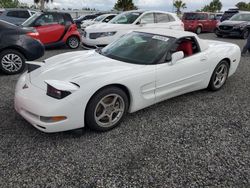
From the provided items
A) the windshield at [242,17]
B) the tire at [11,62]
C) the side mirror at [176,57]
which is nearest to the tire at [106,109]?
the side mirror at [176,57]

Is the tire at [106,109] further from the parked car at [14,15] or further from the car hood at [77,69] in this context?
the parked car at [14,15]

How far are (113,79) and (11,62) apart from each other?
3.51 m

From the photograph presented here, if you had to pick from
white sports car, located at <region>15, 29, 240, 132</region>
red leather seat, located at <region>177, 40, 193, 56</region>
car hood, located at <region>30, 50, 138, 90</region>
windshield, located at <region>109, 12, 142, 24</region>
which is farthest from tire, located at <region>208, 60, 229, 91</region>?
windshield, located at <region>109, 12, 142, 24</region>

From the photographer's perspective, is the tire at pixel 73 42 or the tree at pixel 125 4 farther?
the tree at pixel 125 4

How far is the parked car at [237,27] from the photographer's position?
12055 millimetres

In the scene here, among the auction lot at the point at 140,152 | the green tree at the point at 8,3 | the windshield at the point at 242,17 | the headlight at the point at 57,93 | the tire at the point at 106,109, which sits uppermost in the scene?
the green tree at the point at 8,3

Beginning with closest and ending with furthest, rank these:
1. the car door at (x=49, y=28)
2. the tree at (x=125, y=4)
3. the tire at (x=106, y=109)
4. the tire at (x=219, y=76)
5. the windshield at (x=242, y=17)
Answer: the tire at (x=106, y=109), the tire at (x=219, y=76), the car door at (x=49, y=28), the windshield at (x=242, y=17), the tree at (x=125, y=4)

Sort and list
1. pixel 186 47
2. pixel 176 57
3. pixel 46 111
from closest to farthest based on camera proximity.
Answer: pixel 46 111 < pixel 176 57 < pixel 186 47

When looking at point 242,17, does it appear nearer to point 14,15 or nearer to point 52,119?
point 14,15

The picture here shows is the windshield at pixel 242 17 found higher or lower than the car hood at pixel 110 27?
higher

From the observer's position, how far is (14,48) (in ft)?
16.9

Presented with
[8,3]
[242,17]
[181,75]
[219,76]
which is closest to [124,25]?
[219,76]

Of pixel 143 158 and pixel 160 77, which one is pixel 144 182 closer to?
pixel 143 158

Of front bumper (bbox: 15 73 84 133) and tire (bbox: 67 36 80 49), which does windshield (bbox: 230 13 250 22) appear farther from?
front bumper (bbox: 15 73 84 133)
